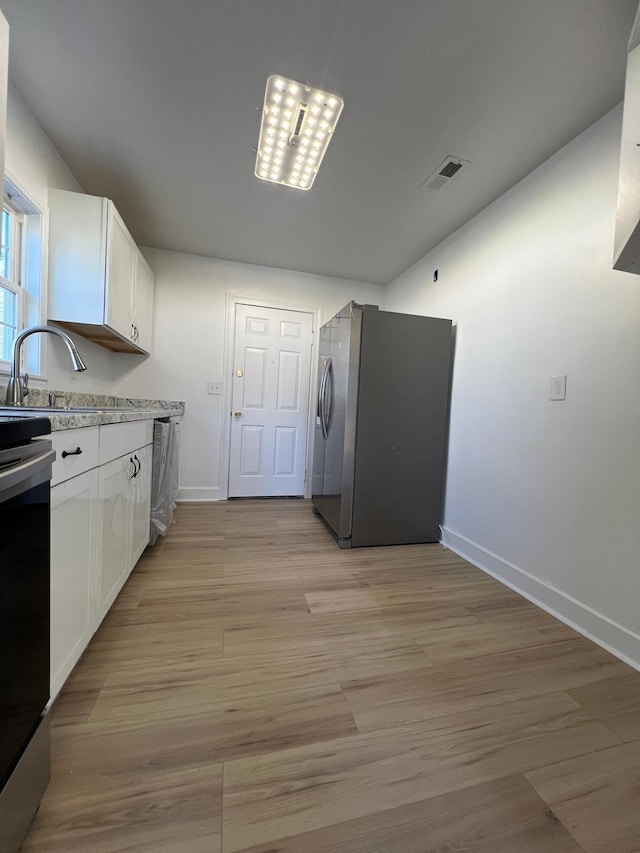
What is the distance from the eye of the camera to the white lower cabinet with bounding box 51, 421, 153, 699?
887 mm

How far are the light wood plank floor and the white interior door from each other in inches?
67.4

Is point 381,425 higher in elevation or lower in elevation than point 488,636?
higher

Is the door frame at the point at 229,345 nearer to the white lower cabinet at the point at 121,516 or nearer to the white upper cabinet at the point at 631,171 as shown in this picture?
the white lower cabinet at the point at 121,516

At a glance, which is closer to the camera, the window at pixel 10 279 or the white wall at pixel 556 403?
the white wall at pixel 556 403

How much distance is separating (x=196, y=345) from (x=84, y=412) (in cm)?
182

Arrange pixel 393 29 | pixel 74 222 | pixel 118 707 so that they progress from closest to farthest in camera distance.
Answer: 1. pixel 118 707
2. pixel 393 29
3. pixel 74 222

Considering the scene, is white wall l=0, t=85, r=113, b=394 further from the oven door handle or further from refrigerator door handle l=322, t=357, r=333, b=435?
refrigerator door handle l=322, t=357, r=333, b=435

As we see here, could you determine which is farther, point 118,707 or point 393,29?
point 393,29

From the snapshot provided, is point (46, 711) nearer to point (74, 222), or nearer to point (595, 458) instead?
point (595, 458)

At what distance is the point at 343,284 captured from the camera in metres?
3.54

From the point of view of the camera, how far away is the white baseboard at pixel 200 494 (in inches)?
125

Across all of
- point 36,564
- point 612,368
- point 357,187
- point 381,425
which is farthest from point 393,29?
point 36,564

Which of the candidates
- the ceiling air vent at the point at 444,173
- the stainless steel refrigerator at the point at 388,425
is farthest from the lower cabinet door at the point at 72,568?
the ceiling air vent at the point at 444,173

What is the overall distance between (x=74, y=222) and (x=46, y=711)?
7.98 feet
